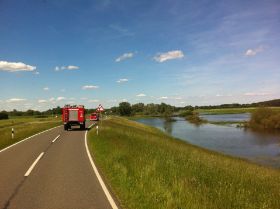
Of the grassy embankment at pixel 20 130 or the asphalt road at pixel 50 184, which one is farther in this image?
the grassy embankment at pixel 20 130

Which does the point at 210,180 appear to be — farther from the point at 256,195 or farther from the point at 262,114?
the point at 262,114

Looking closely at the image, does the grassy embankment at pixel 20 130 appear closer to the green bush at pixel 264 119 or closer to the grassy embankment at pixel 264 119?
the grassy embankment at pixel 264 119

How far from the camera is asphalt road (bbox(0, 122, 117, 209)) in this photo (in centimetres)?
797

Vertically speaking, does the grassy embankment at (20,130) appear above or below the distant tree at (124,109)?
below

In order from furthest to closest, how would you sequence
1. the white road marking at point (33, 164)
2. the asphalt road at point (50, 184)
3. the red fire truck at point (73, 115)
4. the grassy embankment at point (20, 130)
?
1. the red fire truck at point (73, 115)
2. the grassy embankment at point (20, 130)
3. the white road marking at point (33, 164)
4. the asphalt road at point (50, 184)

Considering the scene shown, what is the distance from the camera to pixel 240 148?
1572 inches

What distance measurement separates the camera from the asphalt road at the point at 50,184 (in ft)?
26.1

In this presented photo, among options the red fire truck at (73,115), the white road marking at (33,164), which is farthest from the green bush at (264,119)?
the white road marking at (33,164)

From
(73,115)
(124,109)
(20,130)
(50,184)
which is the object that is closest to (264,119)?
(73,115)

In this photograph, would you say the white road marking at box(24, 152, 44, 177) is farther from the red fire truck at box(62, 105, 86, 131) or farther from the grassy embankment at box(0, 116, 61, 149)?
the red fire truck at box(62, 105, 86, 131)

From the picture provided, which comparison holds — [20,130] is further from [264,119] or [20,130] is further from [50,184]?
[264,119]

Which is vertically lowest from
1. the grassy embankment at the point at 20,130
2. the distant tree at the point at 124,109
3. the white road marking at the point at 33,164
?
the white road marking at the point at 33,164

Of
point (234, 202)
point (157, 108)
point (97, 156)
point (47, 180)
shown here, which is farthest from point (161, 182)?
point (157, 108)

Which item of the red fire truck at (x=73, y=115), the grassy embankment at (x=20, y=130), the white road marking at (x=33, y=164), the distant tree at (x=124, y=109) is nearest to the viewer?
the white road marking at (x=33, y=164)
